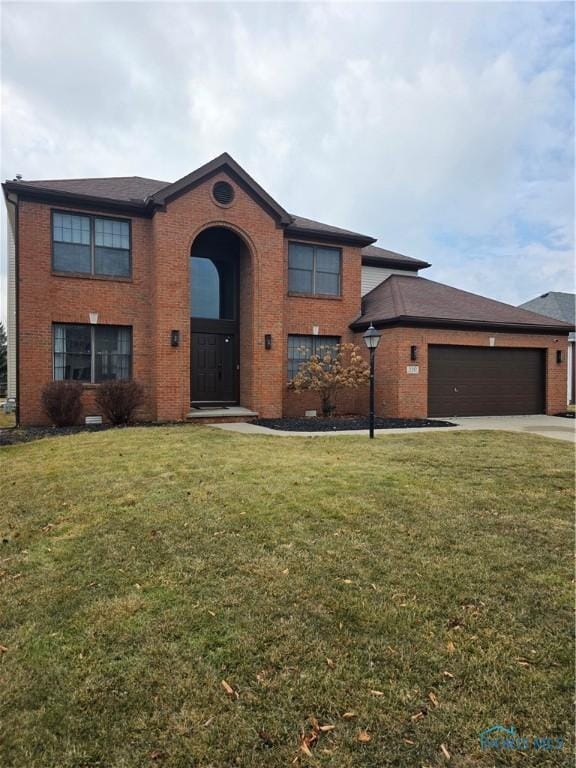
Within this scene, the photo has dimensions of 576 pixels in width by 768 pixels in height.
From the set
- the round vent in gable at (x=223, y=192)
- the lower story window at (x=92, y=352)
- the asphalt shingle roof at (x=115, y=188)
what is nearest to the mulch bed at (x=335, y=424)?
the lower story window at (x=92, y=352)

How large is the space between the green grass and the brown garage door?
9207 millimetres

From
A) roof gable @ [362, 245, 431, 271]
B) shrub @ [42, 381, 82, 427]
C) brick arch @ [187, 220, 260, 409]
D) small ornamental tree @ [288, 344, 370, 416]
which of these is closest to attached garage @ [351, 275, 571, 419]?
small ornamental tree @ [288, 344, 370, 416]

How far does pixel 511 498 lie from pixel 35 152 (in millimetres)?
20496

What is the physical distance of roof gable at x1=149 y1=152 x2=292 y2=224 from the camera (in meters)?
12.9

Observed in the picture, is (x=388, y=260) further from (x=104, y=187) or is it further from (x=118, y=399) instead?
(x=118, y=399)

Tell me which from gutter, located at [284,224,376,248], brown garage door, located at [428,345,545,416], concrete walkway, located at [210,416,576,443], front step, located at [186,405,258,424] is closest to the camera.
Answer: concrete walkway, located at [210,416,576,443]

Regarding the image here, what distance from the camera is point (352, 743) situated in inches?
82.1

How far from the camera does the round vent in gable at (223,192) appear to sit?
44.9 ft

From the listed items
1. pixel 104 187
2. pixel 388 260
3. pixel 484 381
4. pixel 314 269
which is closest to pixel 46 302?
pixel 104 187

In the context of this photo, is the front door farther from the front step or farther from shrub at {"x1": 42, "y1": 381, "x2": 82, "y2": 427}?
shrub at {"x1": 42, "y1": 381, "x2": 82, "y2": 427}

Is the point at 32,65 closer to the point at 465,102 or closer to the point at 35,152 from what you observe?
the point at 35,152

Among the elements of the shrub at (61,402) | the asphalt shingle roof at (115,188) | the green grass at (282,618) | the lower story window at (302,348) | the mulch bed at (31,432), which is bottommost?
the green grass at (282,618)

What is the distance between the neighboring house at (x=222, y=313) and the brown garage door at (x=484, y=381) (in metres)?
0.05

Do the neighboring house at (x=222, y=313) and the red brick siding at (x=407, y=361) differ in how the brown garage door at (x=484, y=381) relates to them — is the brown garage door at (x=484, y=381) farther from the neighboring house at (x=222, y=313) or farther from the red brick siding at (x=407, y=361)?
the red brick siding at (x=407, y=361)
